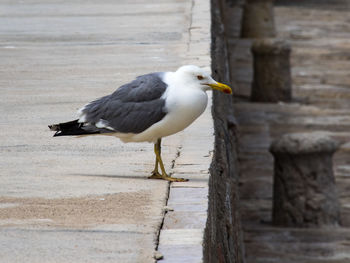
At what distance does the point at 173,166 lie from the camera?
539cm

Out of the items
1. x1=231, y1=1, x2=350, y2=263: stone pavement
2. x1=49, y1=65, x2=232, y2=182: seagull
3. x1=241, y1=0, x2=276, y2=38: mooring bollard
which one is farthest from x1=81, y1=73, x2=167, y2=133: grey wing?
x1=241, y1=0, x2=276, y2=38: mooring bollard

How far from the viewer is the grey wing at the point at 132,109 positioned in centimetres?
496

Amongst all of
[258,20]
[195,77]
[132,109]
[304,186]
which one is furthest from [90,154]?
[258,20]

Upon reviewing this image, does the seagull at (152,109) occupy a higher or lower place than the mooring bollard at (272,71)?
higher

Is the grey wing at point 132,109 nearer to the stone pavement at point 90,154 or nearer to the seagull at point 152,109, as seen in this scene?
the seagull at point 152,109

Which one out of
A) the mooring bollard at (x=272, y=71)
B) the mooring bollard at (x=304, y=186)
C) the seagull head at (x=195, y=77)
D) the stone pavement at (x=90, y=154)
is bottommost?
the mooring bollard at (x=272, y=71)

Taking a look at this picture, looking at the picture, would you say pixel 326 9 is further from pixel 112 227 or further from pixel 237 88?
pixel 112 227

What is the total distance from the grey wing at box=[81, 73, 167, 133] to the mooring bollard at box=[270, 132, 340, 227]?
478cm

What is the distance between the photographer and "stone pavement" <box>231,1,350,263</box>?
30.3 ft

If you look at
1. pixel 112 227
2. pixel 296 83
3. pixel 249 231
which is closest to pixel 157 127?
pixel 112 227

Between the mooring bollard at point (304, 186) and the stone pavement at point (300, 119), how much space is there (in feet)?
0.48

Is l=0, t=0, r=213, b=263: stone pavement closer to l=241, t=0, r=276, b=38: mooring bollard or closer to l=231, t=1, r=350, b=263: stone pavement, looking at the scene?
l=231, t=1, r=350, b=263: stone pavement

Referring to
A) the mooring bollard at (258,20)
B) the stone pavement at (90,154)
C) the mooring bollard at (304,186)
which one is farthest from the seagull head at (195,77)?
the mooring bollard at (258,20)

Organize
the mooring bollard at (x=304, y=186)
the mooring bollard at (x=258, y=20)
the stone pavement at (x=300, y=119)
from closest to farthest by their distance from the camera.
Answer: the stone pavement at (x=300, y=119)
the mooring bollard at (x=304, y=186)
the mooring bollard at (x=258, y=20)
